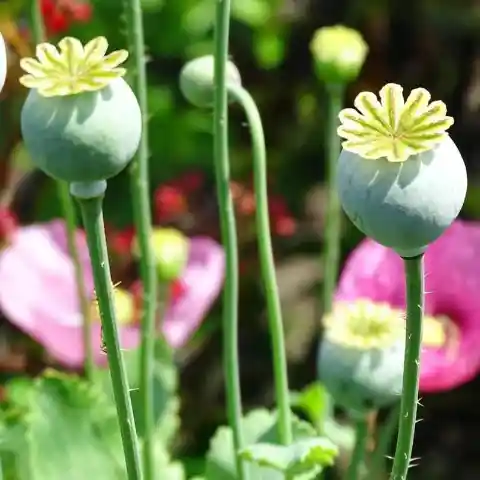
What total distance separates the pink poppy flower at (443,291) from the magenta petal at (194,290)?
0.11m

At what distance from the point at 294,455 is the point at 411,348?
15 cm

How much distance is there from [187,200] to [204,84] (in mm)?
431

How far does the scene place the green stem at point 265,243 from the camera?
1.31ft

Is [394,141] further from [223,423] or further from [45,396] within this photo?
[223,423]

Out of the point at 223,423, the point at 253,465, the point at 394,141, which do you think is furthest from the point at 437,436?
the point at 394,141

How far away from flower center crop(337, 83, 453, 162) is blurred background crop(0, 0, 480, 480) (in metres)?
0.54

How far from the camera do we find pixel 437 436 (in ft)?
2.93

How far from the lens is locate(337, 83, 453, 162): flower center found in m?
0.26

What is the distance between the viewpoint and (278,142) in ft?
3.23

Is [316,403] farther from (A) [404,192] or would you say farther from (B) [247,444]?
(A) [404,192]

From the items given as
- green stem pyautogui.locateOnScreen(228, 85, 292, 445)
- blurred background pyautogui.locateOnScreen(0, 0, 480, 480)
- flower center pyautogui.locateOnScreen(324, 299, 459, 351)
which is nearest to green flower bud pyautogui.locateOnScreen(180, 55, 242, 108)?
green stem pyautogui.locateOnScreen(228, 85, 292, 445)

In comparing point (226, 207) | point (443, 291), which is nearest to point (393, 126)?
point (226, 207)

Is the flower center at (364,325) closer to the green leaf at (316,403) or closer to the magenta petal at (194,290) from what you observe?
the green leaf at (316,403)

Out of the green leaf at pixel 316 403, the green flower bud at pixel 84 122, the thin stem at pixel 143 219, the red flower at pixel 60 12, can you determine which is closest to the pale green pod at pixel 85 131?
the green flower bud at pixel 84 122
